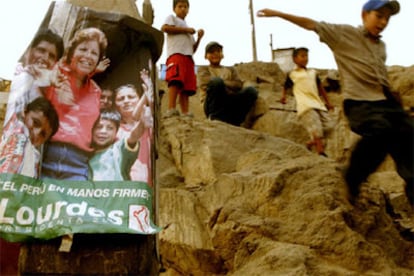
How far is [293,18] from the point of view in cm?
530

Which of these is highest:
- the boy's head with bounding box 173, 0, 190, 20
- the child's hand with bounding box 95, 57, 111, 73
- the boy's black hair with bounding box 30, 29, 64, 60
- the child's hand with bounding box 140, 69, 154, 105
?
the boy's head with bounding box 173, 0, 190, 20

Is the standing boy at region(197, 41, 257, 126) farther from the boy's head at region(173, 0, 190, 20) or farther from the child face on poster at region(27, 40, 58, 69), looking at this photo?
the child face on poster at region(27, 40, 58, 69)

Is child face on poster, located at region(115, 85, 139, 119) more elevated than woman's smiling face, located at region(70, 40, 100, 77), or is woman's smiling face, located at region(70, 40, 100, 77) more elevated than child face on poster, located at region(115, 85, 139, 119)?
woman's smiling face, located at region(70, 40, 100, 77)

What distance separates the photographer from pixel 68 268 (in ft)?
16.6

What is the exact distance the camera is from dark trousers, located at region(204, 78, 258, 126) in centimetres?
879

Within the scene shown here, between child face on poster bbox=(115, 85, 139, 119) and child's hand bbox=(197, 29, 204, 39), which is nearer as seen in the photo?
child face on poster bbox=(115, 85, 139, 119)

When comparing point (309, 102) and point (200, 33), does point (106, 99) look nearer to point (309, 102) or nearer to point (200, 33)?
point (200, 33)

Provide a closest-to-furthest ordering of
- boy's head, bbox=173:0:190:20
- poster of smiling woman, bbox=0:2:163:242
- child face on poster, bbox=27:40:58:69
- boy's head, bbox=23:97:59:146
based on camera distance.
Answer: poster of smiling woman, bbox=0:2:163:242 < boy's head, bbox=23:97:59:146 < child face on poster, bbox=27:40:58:69 < boy's head, bbox=173:0:190:20

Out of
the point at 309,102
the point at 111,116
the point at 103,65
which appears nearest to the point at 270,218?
the point at 111,116

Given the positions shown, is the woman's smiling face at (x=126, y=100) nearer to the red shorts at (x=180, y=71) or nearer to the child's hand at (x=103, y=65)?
the child's hand at (x=103, y=65)

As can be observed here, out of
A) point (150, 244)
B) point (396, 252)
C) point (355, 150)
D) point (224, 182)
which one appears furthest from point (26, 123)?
point (396, 252)

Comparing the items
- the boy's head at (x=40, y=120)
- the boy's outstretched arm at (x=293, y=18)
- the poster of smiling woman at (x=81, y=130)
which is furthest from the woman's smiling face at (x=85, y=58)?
the boy's outstretched arm at (x=293, y=18)

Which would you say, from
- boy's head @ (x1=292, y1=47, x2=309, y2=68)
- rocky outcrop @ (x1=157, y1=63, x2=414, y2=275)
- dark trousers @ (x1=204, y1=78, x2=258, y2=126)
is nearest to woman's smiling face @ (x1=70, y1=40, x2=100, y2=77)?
rocky outcrop @ (x1=157, y1=63, x2=414, y2=275)

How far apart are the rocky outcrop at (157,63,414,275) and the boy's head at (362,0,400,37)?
1344 mm
